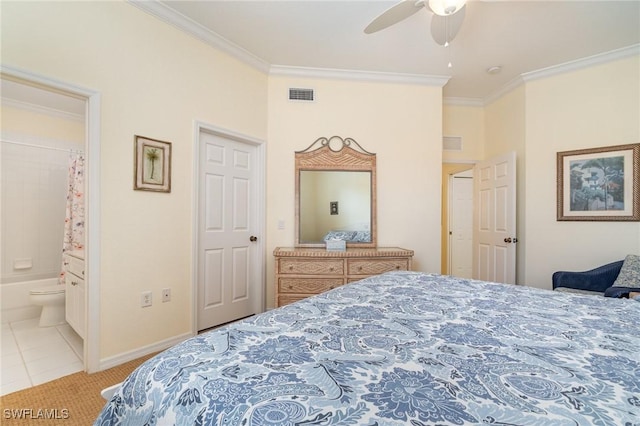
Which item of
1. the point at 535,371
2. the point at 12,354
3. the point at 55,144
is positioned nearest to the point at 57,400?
the point at 12,354

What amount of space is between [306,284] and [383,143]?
5.99 feet

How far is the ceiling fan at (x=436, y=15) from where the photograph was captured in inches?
72.2

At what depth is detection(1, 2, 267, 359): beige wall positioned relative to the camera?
6.22 feet

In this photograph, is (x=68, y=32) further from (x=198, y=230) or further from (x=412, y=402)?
(x=412, y=402)

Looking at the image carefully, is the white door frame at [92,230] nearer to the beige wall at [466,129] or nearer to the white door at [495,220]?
the beige wall at [466,129]

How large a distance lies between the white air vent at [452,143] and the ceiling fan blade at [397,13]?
243 cm

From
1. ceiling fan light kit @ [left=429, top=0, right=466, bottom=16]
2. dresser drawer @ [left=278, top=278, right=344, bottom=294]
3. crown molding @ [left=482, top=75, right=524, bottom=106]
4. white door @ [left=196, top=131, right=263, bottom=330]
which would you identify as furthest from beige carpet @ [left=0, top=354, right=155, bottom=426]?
crown molding @ [left=482, top=75, right=524, bottom=106]

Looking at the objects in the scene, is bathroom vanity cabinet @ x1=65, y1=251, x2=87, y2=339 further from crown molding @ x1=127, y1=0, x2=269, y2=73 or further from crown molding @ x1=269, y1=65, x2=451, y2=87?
crown molding @ x1=269, y1=65, x2=451, y2=87

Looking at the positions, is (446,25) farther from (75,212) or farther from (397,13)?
(75,212)

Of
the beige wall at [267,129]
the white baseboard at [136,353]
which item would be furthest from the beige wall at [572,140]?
the white baseboard at [136,353]

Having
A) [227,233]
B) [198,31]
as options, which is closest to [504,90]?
[198,31]

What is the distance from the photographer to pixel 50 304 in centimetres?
293

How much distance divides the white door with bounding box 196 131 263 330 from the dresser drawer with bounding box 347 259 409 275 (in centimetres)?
104

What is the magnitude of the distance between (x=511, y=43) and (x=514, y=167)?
1.31 meters
